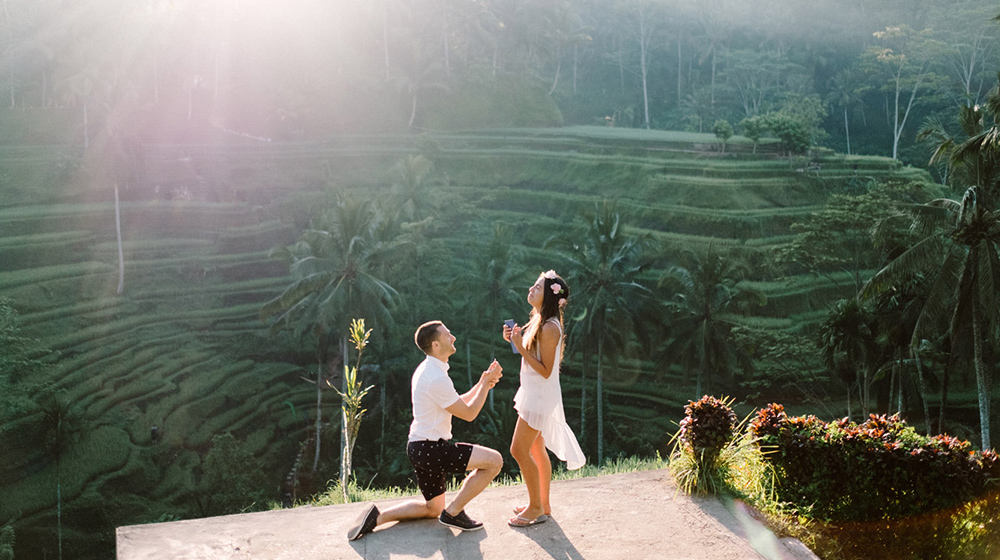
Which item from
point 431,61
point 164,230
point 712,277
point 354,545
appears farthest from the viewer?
point 431,61

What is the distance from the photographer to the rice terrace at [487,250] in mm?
17891

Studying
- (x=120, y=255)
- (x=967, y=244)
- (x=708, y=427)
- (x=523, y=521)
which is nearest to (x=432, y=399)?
(x=523, y=521)

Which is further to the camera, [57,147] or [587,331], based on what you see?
[57,147]

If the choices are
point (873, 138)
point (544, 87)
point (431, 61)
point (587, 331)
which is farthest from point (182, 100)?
point (873, 138)

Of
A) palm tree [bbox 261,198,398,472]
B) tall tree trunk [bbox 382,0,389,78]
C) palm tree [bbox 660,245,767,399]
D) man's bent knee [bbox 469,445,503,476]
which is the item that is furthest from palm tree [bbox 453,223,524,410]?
man's bent knee [bbox 469,445,503,476]

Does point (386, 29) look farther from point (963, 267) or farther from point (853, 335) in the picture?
point (963, 267)

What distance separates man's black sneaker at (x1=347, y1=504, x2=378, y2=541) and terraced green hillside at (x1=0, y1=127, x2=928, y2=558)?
2128 centimetres

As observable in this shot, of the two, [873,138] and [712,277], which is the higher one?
[873,138]

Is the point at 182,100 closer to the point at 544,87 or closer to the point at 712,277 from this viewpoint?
the point at 544,87

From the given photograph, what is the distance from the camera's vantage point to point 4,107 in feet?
133

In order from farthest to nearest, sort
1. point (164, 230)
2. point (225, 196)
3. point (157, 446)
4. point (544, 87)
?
point (544, 87) < point (225, 196) < point (164, 230) < point (157, 446)

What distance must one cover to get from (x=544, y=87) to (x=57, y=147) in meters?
29.1

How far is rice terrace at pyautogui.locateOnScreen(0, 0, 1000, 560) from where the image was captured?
17.9 meters

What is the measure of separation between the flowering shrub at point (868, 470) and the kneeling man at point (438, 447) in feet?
7.24
